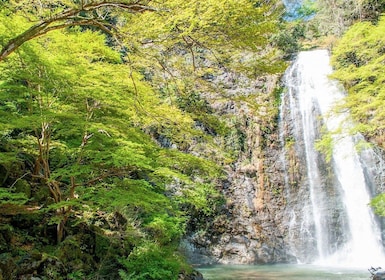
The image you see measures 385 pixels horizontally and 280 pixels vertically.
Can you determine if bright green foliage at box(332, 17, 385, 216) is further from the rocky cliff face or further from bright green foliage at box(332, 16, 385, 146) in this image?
the rocky cliff face

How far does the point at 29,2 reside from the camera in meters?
4.59

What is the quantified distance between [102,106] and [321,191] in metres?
12.0

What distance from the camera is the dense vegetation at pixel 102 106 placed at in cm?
363

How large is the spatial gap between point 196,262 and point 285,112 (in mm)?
8168

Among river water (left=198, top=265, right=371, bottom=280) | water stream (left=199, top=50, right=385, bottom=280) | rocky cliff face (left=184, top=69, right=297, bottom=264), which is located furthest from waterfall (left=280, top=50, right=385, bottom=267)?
river water (left=198, top=265, right=371, bottom=280)

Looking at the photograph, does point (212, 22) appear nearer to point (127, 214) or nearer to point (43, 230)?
point (43, 230)

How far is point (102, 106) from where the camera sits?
5.24 meters

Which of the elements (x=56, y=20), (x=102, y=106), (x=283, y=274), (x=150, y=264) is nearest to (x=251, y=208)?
(x=283, y=274)

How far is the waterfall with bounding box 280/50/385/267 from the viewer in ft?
43.4

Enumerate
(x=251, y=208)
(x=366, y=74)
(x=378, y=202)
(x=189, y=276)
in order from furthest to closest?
(x=251, y=208)
(x=378, y=202)
(x=189, y=276)
(x=366, y=74)

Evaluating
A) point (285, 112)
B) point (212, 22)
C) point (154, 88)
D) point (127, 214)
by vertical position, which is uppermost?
point (285, 112)

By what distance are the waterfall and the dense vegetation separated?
8460 millimetres

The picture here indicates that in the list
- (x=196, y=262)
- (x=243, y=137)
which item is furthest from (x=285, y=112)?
(x=196, y=262)

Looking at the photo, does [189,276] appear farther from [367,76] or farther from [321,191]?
[321,191]
